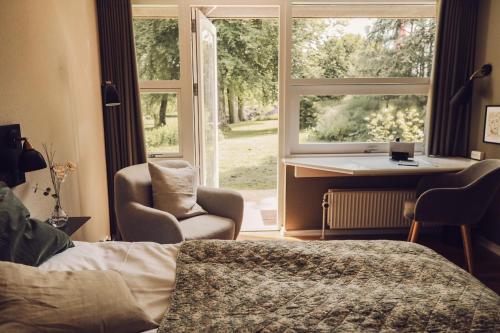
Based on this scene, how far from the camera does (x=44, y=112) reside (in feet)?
7.52

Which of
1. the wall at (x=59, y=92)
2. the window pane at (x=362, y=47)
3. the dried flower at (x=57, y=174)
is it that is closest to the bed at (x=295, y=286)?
the dried flower at (x=57, y=174)

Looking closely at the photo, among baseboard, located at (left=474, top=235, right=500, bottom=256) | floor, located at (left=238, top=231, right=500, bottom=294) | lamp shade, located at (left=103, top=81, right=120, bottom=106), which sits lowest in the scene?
floor, located at (left=238, top=231, right=500, bottom=294)

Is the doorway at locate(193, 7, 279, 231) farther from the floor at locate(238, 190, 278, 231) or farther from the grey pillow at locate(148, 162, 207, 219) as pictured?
the grey pillow at locate(148, 162, 207, 219)

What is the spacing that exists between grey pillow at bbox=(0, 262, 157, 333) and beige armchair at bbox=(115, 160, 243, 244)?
3.59 ft

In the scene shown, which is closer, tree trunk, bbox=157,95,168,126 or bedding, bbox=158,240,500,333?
bedding, bbox=158,240,500,333

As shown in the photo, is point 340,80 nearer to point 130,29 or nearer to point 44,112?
point 130,29

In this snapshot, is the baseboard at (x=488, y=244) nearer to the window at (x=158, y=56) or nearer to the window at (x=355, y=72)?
the window at (x=355, y=72)

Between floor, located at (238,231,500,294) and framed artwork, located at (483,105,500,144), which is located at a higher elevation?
framed artwork, located at (483,105,500,144)

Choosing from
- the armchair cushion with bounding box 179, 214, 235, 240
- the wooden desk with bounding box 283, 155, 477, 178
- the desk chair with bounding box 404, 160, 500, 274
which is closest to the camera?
the armchair cushion with bounding box 179, 214, 235, 240

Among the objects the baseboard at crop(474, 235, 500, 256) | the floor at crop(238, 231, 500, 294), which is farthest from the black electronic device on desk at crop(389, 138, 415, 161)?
the baseboard at crop(474, 235, 500, 256)

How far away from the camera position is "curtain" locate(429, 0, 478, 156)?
11.2 feet

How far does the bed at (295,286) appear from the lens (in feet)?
3.92

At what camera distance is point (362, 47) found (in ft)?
11.9

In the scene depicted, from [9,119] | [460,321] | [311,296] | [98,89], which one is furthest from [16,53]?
[460,321]
